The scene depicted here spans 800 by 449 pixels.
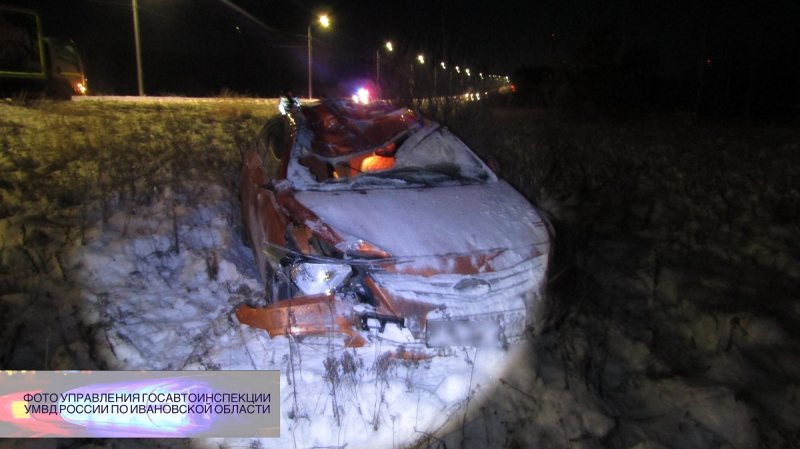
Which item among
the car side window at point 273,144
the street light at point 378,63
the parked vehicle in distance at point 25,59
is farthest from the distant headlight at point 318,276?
the parked vehicle in distance at point 25,59

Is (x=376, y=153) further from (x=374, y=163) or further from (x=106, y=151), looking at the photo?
(x=106, y=151)

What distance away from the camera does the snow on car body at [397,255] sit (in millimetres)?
3023

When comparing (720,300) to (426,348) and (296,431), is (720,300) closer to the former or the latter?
(426,348)

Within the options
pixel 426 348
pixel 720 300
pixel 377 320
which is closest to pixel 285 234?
pixel 377 320

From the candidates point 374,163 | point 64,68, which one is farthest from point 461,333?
point 64,68

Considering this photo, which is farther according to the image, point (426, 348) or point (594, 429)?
point (426, 348)

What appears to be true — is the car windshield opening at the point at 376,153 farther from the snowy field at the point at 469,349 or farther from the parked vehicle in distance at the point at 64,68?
the parked vehicle in distance at the point at 64,68

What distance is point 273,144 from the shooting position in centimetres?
482

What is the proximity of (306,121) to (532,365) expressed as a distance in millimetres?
2963

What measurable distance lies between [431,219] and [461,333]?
835 millimetres

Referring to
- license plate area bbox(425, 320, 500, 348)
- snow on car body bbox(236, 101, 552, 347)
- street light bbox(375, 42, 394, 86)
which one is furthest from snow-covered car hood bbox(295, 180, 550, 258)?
street light bbox(375, 42, 394, 86)

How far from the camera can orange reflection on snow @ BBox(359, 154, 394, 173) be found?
4953 millimetres

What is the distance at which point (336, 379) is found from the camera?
2.94 meters

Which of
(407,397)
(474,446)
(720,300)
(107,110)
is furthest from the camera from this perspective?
(107,110)
